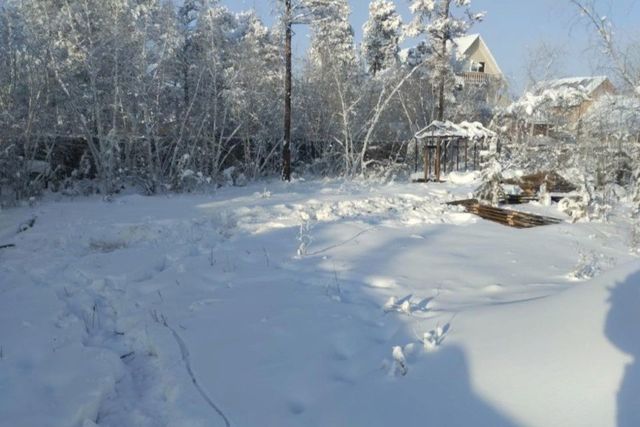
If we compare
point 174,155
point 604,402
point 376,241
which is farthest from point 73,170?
point 604,402

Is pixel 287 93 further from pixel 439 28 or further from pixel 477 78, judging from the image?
pixel 477 78

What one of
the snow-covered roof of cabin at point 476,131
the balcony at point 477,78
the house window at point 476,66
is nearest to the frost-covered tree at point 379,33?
the balcony at point 477,78

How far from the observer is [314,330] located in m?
3.60

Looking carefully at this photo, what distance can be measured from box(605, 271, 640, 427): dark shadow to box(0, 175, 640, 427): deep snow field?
0.4 inches

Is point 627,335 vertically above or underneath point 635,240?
above

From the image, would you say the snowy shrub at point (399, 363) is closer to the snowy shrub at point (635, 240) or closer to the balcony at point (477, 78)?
the snowy shrub at point (635, 240)

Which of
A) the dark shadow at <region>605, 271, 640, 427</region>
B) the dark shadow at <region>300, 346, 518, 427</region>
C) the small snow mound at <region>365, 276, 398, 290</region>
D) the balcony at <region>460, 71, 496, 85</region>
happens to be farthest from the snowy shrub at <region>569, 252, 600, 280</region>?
the balcony at <region>460, 71, 496, 85</region>

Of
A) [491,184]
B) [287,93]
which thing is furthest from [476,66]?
[491,184]

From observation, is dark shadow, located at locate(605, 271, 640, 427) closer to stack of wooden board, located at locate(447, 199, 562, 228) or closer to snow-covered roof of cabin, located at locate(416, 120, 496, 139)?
stack of wooden board, located at locate(447, 199, 562, 228)

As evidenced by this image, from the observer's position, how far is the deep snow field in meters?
2.49

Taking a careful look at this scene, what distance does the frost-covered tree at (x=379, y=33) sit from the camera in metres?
30.5

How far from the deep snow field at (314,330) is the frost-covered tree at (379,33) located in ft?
83.6

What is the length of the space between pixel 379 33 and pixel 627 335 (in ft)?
104

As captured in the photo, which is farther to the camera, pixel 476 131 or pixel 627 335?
pixel 476 131
